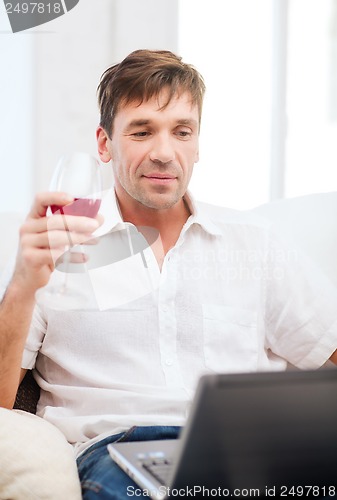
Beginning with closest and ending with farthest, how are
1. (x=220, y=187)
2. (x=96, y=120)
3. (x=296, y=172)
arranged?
(x=96, y=120) < (x=220, y=187) < (x=296, y=172)

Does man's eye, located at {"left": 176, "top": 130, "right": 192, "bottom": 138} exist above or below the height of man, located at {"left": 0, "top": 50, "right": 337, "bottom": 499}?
above

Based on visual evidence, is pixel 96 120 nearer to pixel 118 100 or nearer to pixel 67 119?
pixel 67 119

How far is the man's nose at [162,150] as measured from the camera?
1.60 m

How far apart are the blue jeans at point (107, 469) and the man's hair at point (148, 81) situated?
0.75 metres

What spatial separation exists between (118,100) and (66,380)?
676 mm

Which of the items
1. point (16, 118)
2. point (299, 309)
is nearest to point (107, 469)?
point (299, 309)

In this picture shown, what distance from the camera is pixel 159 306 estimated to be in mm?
1501

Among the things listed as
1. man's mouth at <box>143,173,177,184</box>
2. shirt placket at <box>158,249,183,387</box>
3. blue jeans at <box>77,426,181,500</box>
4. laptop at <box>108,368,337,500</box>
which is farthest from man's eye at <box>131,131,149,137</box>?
laptop at <box>108,368,337,500</box>

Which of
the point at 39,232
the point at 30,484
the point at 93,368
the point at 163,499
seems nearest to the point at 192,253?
the point at 93,368

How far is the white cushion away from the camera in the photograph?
1.11 metres

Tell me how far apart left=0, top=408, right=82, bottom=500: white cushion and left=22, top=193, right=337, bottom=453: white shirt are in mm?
192

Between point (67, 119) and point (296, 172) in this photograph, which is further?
point (296, 172)

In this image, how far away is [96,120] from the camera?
94.7 inches

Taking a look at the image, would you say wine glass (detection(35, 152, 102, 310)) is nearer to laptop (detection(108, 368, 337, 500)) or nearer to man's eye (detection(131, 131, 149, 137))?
laptop (detection(108, 368, 337, 500))
